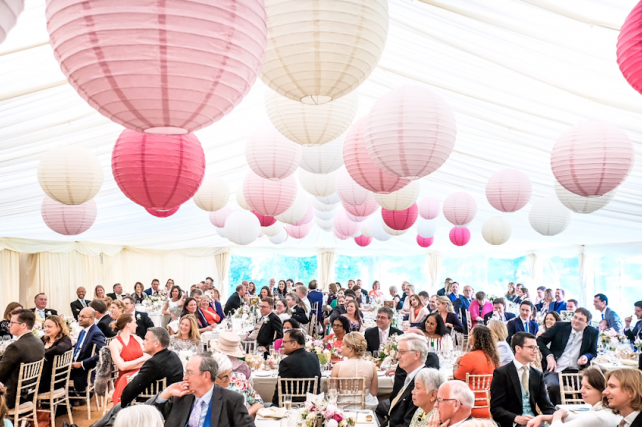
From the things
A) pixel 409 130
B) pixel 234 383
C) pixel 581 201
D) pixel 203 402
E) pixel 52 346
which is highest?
pixel 409 130

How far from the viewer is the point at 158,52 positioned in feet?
4.30

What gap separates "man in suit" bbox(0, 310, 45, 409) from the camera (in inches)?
227

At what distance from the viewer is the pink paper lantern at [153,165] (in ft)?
9.97

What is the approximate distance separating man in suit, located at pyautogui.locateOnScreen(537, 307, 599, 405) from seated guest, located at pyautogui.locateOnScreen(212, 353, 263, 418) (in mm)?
4047

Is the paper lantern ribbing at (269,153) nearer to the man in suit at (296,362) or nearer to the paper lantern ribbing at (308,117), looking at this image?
the paper lantern ribbing at (308,117)

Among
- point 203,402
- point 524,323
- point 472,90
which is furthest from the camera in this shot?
point 524,323

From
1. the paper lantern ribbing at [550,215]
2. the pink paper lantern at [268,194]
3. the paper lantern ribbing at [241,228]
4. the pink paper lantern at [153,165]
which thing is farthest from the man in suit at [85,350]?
the paper lantern ribbing at [550,215]

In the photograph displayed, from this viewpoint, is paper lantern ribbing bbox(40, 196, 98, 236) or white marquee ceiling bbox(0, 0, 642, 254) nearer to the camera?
white marquee ceiling bbox(0, 0, 642, 254)

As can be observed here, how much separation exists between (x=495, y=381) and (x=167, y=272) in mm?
17485

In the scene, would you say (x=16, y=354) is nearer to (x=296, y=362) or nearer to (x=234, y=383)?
(x=234, y=383)

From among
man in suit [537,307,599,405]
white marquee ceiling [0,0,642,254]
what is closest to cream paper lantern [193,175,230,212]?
white marquee ceiling [0,0,642,254]

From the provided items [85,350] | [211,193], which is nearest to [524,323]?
[211,193]

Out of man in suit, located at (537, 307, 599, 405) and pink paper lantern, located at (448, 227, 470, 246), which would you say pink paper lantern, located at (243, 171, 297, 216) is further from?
pink paper lantern, located at (448, 227, 470, 246)

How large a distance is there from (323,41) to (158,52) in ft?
2.88
